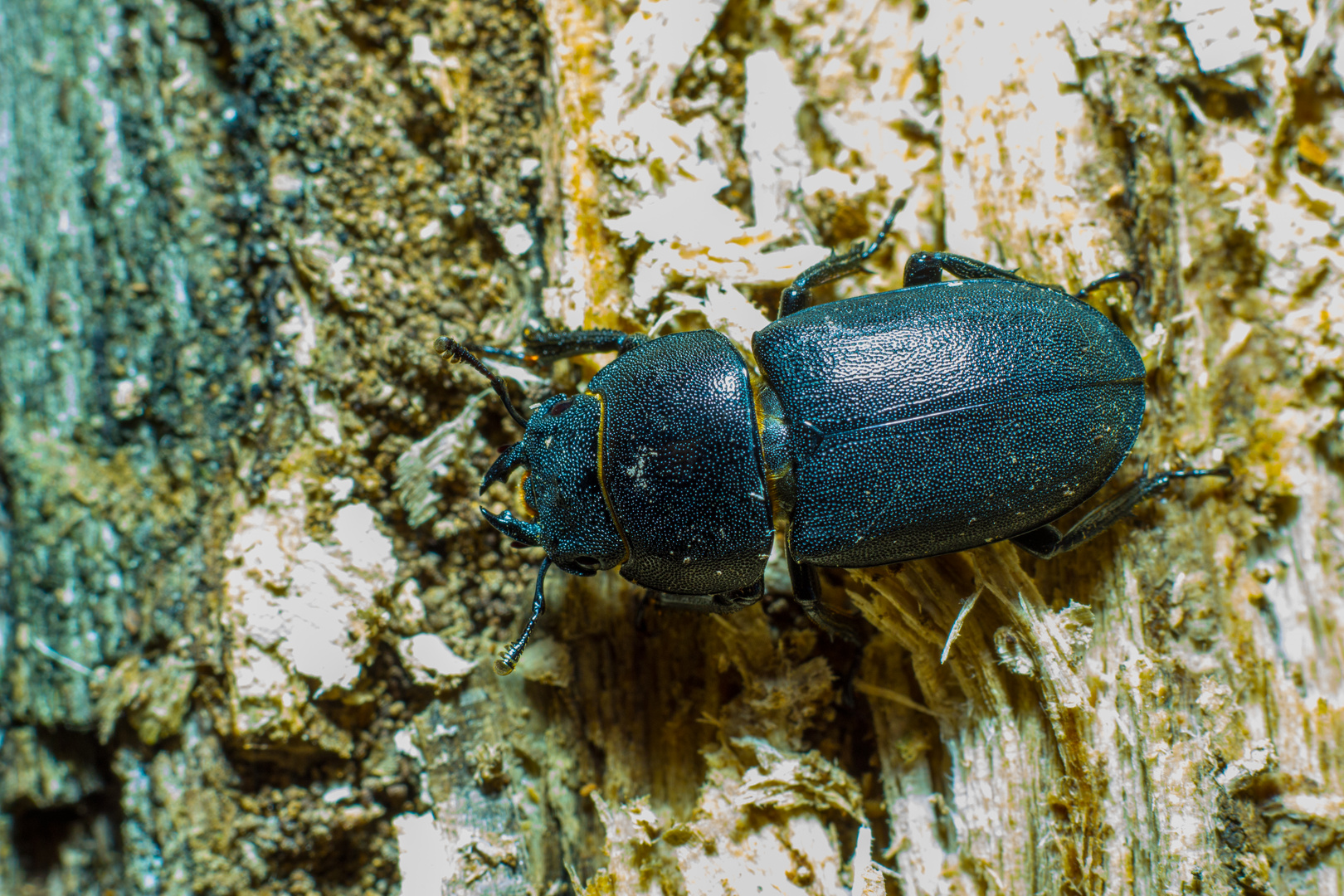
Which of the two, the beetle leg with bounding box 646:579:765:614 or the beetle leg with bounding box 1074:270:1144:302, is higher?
the beetle leg with bounding box 1074:270:1144:302

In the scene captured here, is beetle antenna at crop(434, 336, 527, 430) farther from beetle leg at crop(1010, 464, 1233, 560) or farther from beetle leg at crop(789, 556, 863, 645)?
beetle leg at crop(1010, 464, 1233, 560)

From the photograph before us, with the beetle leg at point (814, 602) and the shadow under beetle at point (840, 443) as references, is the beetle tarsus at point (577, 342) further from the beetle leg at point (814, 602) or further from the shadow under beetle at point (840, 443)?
the beetle leg at point (814, 602)

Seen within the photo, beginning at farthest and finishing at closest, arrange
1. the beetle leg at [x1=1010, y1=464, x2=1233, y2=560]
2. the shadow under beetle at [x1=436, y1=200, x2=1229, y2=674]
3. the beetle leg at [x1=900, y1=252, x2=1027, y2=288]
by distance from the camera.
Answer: the beetle leg at [x1=900, y1=252, x2=1027, y2=288] → the beetle leg at [x1=1010, y1=464, x2=1233, y2=560] → the shadow under beetle at [x1=436, y1=200, x2=1229, y2=674]

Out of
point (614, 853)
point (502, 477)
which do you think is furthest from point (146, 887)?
point (502, 477)

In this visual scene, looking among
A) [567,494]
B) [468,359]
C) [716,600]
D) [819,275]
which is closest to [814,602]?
[716,600]

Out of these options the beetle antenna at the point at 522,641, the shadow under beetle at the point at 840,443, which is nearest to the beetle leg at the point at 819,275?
the shadow under beetle at the point at 840,443

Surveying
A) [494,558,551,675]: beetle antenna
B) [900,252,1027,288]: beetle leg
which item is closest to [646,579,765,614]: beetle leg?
[494,558,551,675]: beetle antenna

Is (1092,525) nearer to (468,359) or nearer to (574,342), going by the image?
(574,342)

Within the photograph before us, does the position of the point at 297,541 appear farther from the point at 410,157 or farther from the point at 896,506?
the point at 896,506
